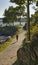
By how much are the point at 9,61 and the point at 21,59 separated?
5.80 meters

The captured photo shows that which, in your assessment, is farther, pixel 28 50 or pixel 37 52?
pixel 28 50

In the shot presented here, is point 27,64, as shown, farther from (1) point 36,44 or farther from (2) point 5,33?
(2) point 5,33

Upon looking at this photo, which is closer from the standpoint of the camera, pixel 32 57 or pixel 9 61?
pixel 32 57

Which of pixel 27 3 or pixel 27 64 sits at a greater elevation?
pixel 27 3

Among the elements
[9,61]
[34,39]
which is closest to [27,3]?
[9,61]

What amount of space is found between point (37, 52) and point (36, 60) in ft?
2.23

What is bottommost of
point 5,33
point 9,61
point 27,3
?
point 5,33

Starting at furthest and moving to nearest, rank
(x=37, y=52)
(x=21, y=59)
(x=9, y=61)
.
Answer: (x=9, y=61), (x=21, y=59), (x=37, y=52)

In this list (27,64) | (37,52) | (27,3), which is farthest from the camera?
(27,3)

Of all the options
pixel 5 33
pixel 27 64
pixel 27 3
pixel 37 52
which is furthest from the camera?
pixel 5 33

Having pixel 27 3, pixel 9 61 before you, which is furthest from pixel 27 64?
pixel 27 3

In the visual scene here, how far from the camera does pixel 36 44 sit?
1717 centimetres

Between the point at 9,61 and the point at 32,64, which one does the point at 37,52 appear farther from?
the point at 9,61

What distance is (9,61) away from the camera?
24.7 metres
